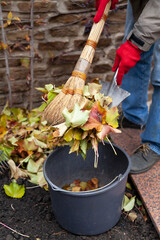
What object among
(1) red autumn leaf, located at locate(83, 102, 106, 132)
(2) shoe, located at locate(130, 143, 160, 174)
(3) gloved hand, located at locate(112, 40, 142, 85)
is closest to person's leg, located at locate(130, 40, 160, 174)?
(2) shoe, located at locate(130, 143, 160, 174)

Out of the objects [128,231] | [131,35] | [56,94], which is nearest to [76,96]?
[56,94]

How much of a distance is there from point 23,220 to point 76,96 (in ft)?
2.59

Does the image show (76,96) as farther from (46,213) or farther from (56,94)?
(46,213)

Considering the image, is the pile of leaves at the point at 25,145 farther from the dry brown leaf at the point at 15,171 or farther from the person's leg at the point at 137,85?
the person's leg at the point at 137,85

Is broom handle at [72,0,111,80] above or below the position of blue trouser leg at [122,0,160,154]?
above

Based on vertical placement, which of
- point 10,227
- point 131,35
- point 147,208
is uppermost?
point 131,35

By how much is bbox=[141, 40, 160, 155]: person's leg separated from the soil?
466mm

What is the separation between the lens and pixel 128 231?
5.05ft

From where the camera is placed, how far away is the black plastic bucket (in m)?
1.29

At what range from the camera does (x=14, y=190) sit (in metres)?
1.67

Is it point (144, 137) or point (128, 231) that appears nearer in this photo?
point (128, 231)

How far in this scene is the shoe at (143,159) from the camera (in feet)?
5.91

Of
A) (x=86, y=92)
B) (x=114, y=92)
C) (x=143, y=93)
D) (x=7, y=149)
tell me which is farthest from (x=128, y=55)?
(x=7, y=149)

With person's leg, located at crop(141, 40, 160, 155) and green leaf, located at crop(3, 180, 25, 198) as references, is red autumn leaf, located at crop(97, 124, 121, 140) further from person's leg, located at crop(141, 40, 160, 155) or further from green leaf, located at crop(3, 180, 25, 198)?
green leaf, located at crop(3, 180, 25, 198)
